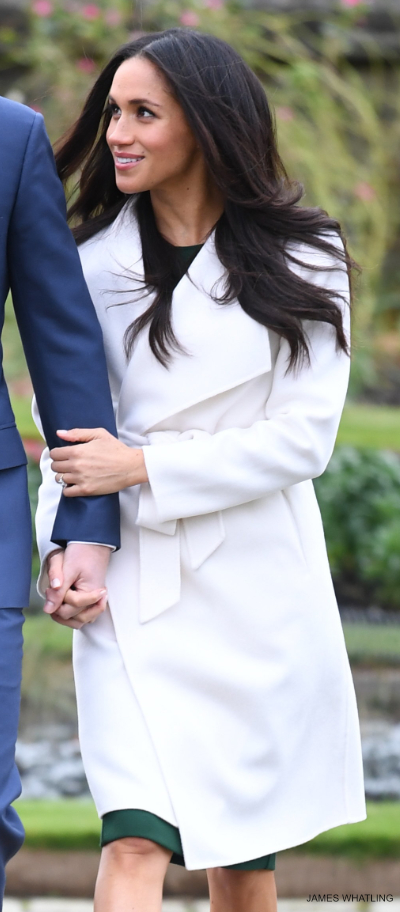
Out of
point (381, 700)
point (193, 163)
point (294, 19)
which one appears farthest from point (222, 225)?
point (294, 19)

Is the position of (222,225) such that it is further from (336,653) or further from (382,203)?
(382,203)

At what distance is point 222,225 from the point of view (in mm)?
2408

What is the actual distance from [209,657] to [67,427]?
1.53 feet

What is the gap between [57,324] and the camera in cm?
219

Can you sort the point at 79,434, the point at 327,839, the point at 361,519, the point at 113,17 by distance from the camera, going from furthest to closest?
the point at 113,17 < the point at 361,519 < the point at 327,839 < the point at 79,434

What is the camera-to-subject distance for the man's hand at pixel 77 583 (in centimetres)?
219

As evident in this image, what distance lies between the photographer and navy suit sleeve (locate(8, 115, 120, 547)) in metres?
2.13

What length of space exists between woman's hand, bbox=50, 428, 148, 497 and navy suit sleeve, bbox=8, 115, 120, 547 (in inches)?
0.9

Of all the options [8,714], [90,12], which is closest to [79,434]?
[8,714]

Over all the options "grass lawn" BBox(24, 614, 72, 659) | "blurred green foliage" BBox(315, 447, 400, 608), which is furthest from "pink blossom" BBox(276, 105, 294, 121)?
"grass lawn" BBox(24, 614, 72, 659)

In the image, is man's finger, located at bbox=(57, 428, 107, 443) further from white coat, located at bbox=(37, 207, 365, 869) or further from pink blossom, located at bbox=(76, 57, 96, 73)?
pink blossom, located at bbox=(76, 57, 96, 73)

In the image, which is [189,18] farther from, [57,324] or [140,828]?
[140,828]

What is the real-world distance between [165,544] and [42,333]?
16.8 inches

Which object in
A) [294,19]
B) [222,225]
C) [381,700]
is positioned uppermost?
[222,225]
